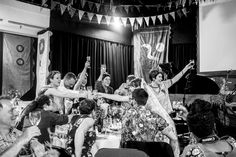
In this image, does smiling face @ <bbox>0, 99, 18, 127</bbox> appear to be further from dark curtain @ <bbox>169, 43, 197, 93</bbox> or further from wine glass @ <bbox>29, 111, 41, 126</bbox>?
dark curtain @ <bbox>169, 43, 197, 93</bbox>

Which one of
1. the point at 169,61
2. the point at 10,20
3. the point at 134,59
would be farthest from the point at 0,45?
the point at 169,61

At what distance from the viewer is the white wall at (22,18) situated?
5.40 meters

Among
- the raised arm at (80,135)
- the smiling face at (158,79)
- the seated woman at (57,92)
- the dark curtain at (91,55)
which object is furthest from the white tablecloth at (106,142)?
the dark curtain at (91,55)

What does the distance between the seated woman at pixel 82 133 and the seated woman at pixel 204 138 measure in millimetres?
1038

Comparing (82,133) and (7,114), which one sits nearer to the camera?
(7,114)

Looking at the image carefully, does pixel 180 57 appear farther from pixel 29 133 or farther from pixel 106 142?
pixel 29 133

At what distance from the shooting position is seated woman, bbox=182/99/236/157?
4.99ft

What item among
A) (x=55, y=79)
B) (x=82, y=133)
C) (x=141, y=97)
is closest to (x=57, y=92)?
(x=55, y=79)

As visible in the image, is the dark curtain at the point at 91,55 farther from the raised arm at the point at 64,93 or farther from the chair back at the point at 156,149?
the chair back at the point at 156,149

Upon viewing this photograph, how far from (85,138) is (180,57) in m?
4.93

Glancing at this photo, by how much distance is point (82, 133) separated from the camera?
7.62 feet

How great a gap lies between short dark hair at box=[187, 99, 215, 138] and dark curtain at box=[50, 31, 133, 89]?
15.6ft

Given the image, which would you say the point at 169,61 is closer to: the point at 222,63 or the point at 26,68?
the point at 222,63

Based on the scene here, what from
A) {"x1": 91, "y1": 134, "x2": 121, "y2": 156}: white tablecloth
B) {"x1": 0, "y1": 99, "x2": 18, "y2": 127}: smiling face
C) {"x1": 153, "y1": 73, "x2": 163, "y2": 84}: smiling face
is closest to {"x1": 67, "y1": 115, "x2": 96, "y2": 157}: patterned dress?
{"x1": 91, "y1": 134, "x2": 121, "y2": 156}: white tablecloth
